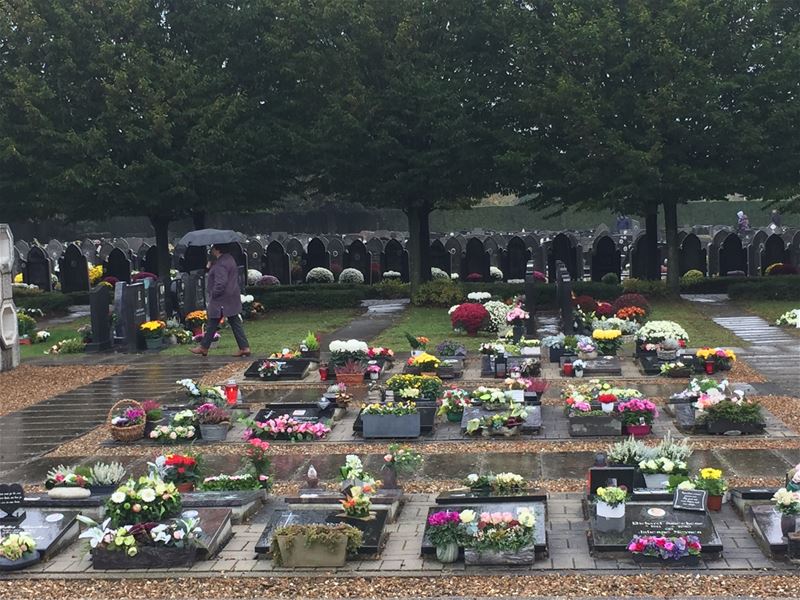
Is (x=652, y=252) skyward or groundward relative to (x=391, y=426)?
skyward

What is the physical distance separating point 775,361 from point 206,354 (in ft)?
35.8

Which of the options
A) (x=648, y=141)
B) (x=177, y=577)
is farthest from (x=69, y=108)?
(x=177, y=577)

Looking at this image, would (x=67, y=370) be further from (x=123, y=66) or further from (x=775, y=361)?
(x=775, y=361)

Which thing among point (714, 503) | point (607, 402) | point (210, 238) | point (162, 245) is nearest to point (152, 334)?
point (210, 238)

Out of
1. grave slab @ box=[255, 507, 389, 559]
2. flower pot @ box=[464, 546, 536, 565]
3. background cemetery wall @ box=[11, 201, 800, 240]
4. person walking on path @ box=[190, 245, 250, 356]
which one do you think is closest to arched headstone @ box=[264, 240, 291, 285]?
person walking on path @ box=[190, 245, 250, 356]

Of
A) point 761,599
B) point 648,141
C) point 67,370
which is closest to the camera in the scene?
point 761,599

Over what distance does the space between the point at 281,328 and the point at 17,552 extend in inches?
705

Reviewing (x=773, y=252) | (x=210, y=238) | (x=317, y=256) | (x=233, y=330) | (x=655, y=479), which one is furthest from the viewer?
(x=317, y=256)

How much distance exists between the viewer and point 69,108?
1158 inches

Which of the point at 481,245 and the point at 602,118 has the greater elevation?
the point at 602,118

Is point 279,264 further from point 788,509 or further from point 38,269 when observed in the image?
point 788,509

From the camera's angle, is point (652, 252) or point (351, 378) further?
point (652, 252)

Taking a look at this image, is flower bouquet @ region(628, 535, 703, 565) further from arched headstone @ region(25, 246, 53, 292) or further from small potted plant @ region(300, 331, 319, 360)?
arched headstone @ region(25, 246, 53, 292)

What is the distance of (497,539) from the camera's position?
8.12 metres
